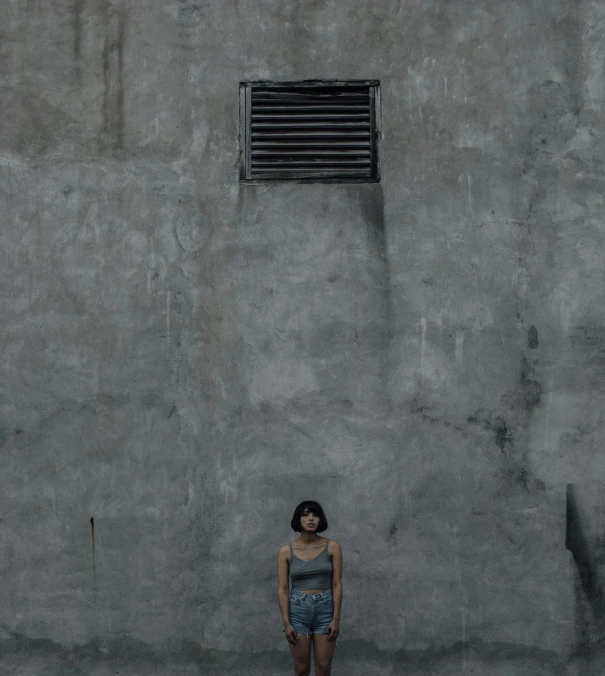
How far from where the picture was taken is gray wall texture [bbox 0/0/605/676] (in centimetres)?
679

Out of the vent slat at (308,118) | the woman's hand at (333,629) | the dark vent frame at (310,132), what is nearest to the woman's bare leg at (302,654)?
the woman's hand at (333,629)

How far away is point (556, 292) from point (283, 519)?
2.70 meters

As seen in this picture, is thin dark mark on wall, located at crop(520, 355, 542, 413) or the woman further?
thin dark mark on wall, located at crop(520, 355, 542, 413)

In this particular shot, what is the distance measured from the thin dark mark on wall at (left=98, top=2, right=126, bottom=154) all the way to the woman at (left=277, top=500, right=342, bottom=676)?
320 cm

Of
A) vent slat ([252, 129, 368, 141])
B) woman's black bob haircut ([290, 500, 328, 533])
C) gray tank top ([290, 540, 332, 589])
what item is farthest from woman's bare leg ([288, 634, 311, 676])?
vent slat ([252, 129, 368, 141])

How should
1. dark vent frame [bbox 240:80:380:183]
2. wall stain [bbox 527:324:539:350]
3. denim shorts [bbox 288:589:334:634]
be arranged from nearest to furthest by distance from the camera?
denim shorts [bbox 288:589:334:634] < wall stain [bbox 527:324:539:350] < dark vent frame [bbox 240:80:380:183]

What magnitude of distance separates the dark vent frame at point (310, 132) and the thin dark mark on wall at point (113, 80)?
948 mm

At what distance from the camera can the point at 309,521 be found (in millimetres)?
6035

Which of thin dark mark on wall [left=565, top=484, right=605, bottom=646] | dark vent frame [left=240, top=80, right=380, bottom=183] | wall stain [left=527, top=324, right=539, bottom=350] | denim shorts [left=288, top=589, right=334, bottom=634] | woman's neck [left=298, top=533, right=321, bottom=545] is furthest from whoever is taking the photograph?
dark vent frame [left=240, top=80, right=380, bottom=183]

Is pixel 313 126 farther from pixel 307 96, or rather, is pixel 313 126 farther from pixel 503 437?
pixel 503 437

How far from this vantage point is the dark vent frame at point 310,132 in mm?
6996

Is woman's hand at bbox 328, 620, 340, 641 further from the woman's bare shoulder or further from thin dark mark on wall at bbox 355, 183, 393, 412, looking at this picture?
thin dark mark on wall at bbox 355, 183, 393, 412

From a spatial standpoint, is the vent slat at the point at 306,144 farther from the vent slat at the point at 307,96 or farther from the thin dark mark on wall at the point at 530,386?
the thin dark mark on wall at the point at 530,386

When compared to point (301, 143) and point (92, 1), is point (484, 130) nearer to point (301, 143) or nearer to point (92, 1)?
point (301, 143)
